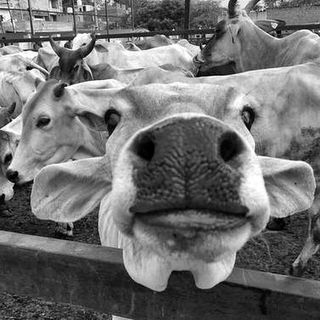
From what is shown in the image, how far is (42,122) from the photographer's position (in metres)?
4.18

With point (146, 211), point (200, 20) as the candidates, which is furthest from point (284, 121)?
point (200, 20)

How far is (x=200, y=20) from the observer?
2057 inches

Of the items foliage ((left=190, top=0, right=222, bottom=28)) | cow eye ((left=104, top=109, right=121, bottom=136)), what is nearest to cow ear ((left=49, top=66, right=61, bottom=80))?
cow eye ((left=104, top=109, right=121, bottom=136))

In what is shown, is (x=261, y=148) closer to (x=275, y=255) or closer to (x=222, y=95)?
(x=275, y=255)

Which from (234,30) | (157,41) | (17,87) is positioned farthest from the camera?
(157,41)

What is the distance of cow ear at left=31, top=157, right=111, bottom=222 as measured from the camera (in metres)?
1.89

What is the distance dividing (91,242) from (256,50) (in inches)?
157

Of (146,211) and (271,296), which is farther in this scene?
(271,296)

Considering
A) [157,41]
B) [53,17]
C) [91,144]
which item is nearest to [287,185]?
[91,144]

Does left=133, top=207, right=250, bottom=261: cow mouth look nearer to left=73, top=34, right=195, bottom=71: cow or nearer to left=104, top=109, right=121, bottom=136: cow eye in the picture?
left=104, top=109, right=121, bottom=136: cow eye

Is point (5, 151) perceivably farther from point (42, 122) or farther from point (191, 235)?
point (191, 235)

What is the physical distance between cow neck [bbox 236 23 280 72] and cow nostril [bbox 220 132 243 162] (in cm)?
530

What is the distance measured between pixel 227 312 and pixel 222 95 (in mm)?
844

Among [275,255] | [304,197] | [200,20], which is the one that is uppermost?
[304,197]
